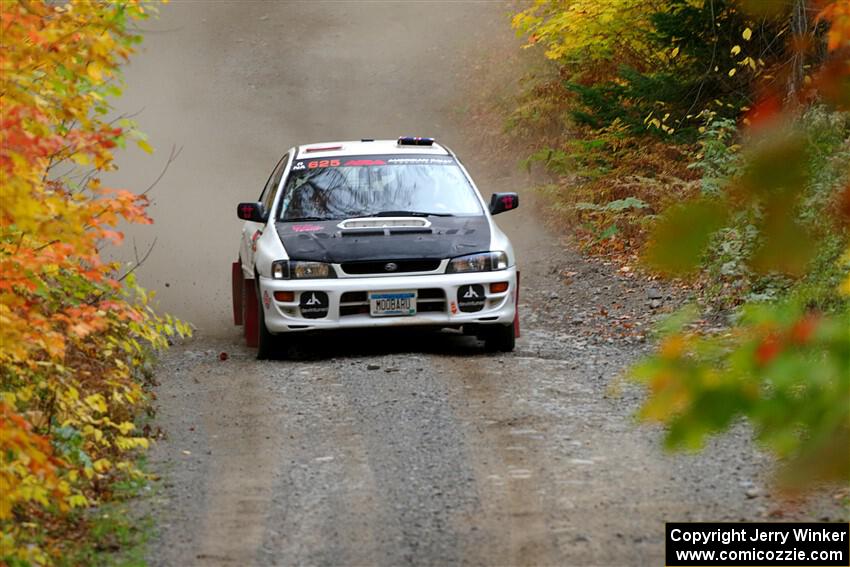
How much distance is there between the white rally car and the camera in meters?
9.97

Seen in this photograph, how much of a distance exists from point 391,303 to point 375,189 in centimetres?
154

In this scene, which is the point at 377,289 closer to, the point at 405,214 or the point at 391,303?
the point at 391,303

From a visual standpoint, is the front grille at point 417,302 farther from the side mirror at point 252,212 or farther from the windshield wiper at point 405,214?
the side mirror at point 252,212

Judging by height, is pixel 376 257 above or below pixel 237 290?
above

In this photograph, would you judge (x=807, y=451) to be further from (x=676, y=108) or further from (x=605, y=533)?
(x=676, y=108)

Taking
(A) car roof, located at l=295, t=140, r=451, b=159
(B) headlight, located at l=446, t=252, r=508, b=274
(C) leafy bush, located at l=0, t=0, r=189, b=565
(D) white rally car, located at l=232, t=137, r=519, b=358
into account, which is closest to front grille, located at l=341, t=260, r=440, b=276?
(D) white rally car, located at l=232, t=137, r=519, b=358

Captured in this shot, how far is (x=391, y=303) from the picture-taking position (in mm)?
9953

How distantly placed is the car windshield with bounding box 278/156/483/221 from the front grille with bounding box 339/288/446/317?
41.2 inches

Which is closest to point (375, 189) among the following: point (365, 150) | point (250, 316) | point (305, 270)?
point (365, 150)

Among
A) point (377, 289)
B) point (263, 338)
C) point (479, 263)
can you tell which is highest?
point (479, 263)

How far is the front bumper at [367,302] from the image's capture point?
9938mm

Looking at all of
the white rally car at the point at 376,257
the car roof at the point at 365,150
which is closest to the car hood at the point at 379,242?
the white rally car at the point at 376,257

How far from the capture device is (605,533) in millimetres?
5645

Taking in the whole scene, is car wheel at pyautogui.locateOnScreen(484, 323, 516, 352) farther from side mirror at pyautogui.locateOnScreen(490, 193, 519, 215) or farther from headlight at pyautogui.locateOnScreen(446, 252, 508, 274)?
side mirror at pyautogui.locateOnScreen(490, 193, 519, 215)
